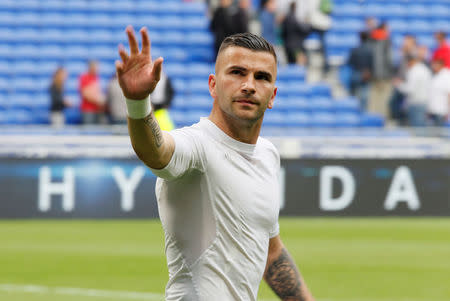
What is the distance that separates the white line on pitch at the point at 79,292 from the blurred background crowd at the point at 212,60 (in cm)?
798

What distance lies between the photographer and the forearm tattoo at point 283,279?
4449 millimetres

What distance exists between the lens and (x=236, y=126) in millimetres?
3795

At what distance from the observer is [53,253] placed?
1134 cm

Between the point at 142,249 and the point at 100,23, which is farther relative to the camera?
the point at 100,23

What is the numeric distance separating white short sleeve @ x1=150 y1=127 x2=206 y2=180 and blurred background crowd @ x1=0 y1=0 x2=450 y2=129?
43.4ft

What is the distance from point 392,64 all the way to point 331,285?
11.3 metres

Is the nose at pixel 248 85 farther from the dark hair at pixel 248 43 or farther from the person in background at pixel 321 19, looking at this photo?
the person in background at pixel 321 19

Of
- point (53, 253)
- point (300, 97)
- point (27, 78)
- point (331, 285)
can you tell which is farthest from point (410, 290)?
point (27, 78)

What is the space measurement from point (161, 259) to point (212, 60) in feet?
34.0

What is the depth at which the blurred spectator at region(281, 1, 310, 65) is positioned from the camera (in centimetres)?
1959

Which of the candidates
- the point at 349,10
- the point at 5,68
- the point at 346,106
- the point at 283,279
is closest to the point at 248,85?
the point at 283,279

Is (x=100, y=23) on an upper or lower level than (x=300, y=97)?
upper

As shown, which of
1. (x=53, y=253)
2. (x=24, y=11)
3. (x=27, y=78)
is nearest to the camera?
(x=53, y=253)

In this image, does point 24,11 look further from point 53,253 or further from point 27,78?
point 53,253
